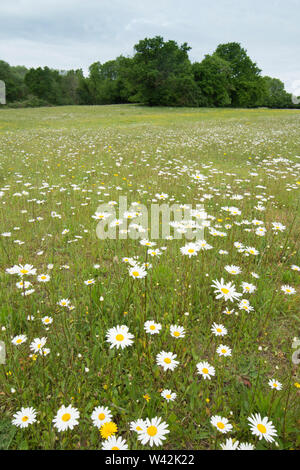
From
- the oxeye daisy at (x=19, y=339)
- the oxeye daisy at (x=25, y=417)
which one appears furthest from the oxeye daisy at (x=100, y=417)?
the oxeye daisy at (x=19, y=339)

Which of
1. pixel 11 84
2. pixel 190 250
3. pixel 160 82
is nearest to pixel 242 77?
pixel 160 82

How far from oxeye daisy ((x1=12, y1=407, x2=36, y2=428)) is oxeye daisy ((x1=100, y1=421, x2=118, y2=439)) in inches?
15.8

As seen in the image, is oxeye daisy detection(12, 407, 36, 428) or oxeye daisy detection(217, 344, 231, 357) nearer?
oxeye daisy detection(12, 407, 36, 428)

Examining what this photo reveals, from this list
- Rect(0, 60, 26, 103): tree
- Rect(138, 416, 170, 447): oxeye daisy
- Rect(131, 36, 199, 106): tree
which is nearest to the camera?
Rect(138, 416, 170, 447): oxeye daisy

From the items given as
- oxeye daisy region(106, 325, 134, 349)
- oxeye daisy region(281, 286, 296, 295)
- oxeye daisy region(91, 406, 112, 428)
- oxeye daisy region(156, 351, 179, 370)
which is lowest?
oxeye daisy region(91, 406, 112, 428)

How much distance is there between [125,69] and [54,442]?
6276 centimetres

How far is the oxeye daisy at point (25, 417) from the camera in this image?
1500mm

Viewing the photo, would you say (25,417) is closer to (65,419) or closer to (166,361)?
(65,419)

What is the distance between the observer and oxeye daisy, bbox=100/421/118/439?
Result: 4.82 feet

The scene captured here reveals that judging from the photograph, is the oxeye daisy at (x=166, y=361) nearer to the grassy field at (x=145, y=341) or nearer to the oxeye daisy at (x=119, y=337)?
the grassy field at (x=145, y=341)

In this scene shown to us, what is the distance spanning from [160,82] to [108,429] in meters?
57.0

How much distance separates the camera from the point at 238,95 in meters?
59.6

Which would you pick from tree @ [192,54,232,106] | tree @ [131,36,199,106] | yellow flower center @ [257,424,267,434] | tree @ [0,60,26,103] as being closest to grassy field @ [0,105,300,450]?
yellow flower center @ [257,424,267,434]

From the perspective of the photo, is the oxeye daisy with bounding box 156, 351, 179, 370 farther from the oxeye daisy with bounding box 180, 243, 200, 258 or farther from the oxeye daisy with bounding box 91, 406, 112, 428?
the oxeye daisy with bounding box 180, 243, 200, 258
